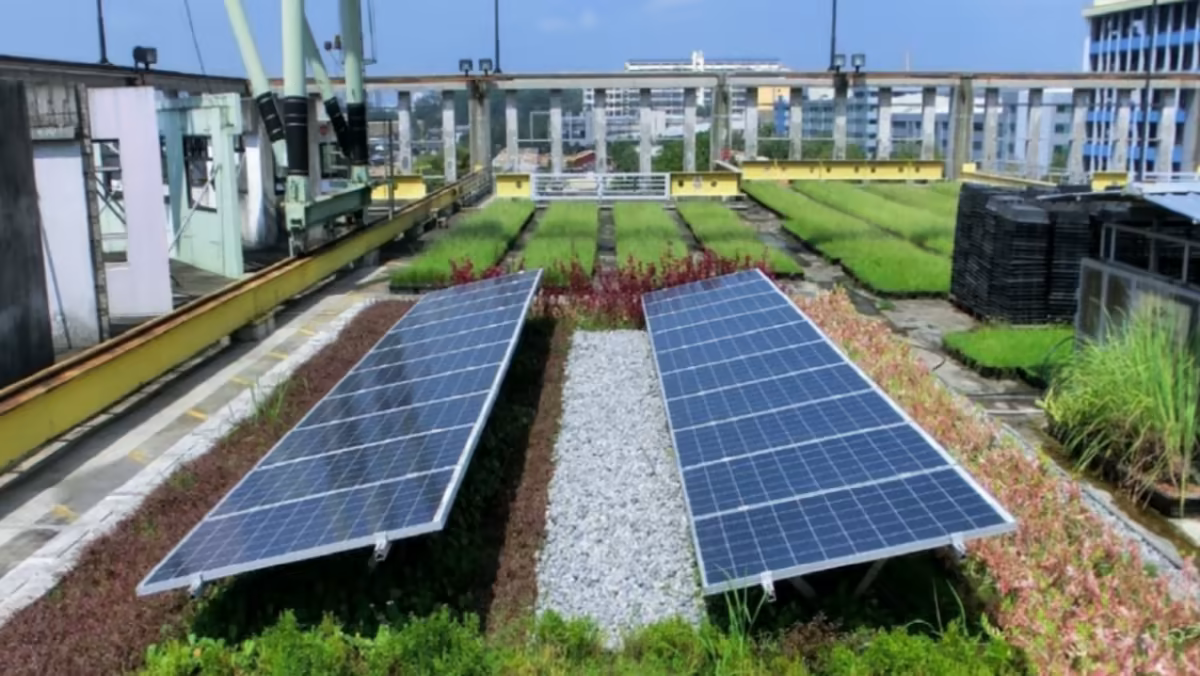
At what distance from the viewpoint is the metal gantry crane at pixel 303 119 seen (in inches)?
638

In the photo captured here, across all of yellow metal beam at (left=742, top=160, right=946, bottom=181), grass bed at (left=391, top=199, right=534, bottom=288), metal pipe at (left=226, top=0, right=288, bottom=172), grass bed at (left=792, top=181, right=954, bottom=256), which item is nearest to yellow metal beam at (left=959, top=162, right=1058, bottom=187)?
yellow metal beam at (left=742, top=160, right=946, bottom=181)

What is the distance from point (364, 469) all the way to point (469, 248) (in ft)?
40.6

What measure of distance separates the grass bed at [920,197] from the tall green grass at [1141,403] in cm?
1567

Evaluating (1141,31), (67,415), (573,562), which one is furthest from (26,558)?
(1141,31)

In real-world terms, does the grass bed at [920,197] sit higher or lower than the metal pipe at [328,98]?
lower

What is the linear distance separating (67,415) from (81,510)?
3.94 ft

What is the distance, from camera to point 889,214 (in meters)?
24.2

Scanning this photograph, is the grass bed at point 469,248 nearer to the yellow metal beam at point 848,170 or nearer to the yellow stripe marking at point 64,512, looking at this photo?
the yellow stripe marking at point 64,512

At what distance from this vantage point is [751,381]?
8.23m

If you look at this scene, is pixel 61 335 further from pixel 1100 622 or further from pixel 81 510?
pixel 1100 622

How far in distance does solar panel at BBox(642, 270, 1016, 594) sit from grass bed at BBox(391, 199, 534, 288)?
7.73 metres

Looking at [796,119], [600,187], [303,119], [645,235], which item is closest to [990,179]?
[796,119]

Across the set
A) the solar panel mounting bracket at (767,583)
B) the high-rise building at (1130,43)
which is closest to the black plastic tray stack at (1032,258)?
the solar panel mounting bracket at (767,583)

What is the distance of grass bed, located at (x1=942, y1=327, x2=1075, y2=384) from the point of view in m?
10.9
